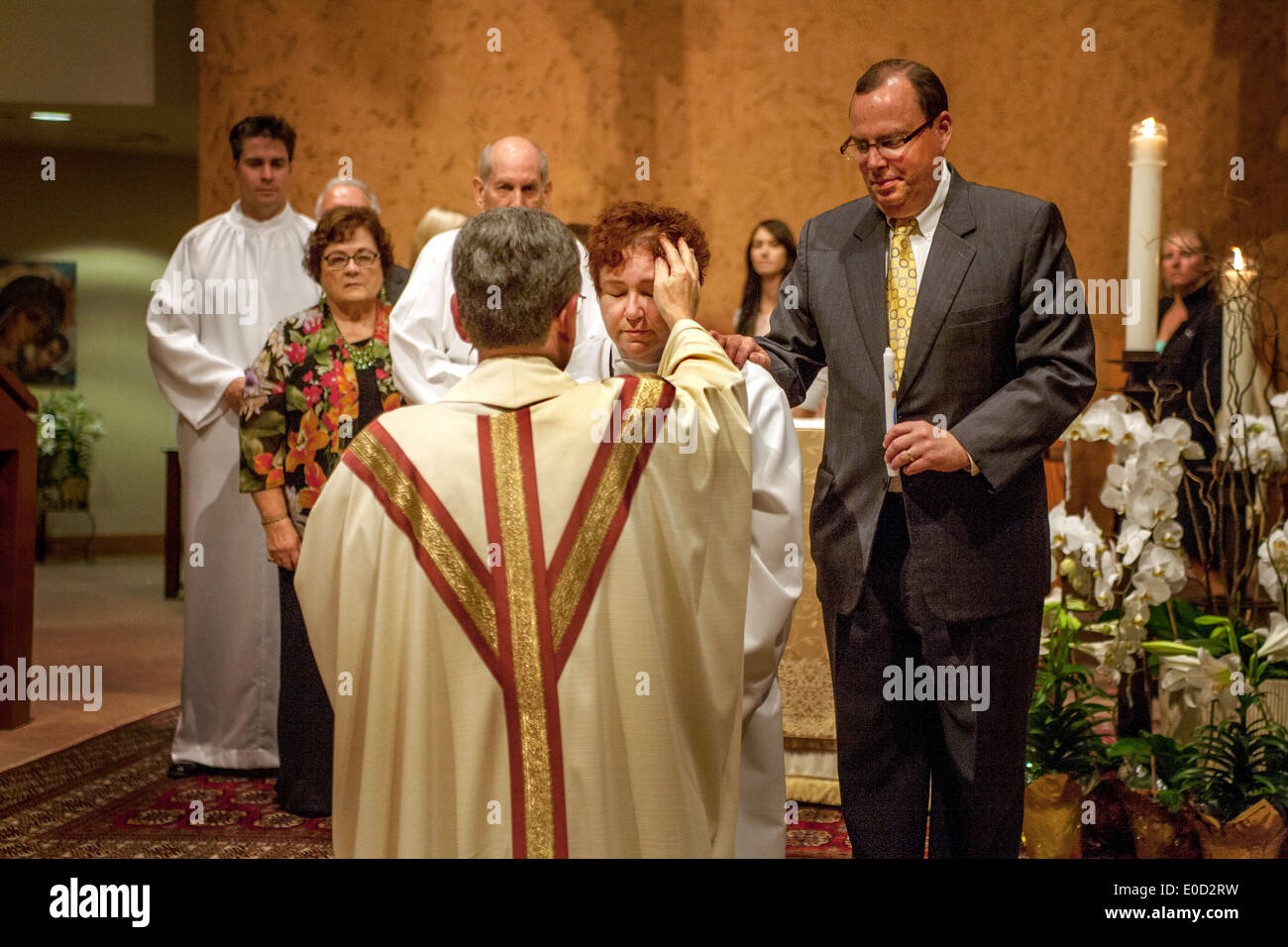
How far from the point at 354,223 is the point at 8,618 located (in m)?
1.98

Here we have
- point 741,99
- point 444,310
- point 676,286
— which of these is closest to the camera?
point 676,286

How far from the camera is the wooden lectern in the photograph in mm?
4332

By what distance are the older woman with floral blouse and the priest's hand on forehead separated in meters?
1.59

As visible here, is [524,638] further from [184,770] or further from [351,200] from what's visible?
[351,200]

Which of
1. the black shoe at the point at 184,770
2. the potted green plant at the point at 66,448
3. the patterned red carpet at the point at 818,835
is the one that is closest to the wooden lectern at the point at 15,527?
the black shoe at the point at 184,770

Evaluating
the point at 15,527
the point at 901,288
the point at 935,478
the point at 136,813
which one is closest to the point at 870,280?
the point at 901,288

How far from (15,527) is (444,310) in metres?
1.95

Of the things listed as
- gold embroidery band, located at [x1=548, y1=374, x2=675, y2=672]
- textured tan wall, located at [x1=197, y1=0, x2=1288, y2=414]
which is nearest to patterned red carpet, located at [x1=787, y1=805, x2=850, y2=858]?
gold embroidery band, located at [x1=548, y1=374, x2=675, y2=672]

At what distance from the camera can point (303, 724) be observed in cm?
352

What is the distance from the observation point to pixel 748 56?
608 centimetres

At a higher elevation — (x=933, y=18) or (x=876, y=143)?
(x=933, y=18)

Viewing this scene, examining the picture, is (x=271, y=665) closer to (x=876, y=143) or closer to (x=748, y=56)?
(x=876, y=143)

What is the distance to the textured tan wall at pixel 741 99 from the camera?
5852 mm

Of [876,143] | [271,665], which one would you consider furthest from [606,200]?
[876,143]
